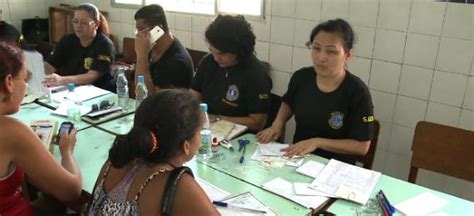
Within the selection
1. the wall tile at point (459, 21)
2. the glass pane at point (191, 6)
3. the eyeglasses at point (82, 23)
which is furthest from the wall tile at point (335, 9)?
the eyeglasses at point (82, 23)

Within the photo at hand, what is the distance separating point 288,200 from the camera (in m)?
1.47

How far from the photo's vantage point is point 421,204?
147cm

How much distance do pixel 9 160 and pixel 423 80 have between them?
2394mm

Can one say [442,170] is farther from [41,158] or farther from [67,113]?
[67,113]

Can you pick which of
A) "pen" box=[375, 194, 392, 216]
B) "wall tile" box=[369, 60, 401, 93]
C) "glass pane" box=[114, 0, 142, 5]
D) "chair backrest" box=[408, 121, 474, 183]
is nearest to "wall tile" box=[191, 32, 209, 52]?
"glass pane" box=[114, 0, 142, 5]

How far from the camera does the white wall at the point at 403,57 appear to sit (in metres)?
2.44

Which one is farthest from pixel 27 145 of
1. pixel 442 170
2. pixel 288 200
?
pixel 442 170

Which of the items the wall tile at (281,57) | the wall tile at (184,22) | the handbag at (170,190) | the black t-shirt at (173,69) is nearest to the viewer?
the handbag at (170,190)

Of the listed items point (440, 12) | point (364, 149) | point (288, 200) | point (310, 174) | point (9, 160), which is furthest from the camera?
point (440, 12)

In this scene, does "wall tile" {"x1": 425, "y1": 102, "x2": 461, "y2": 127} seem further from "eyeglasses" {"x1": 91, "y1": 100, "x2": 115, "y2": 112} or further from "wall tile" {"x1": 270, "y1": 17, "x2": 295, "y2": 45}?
"eyeglasses" {"x1": 91, "y1": 100, "x2": 115, "y2": 112}

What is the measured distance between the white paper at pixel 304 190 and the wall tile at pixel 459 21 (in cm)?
154

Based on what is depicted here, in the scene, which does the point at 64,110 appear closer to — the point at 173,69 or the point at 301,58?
the point at 173,69

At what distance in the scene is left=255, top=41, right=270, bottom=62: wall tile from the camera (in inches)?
130

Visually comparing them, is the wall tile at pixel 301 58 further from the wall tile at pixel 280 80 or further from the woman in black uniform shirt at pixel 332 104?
the woman in black uniform shirt at pixel 332 104
